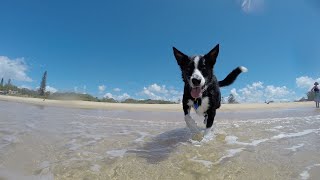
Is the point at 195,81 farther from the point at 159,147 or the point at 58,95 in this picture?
the point at 58,95

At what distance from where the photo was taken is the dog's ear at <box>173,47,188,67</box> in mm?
6562

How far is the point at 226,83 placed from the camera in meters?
9.34

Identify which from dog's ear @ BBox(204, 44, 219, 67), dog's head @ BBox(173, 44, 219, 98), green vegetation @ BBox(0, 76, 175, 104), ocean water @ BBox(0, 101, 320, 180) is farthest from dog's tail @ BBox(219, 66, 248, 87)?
green vegetation @ BBox(0, 76, 175, 104)

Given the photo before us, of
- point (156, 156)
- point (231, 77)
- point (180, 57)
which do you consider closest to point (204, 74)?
point (180, 57)

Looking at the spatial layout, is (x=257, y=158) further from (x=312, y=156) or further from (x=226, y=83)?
(x=226, y=83)

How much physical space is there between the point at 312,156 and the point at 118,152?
116 inches

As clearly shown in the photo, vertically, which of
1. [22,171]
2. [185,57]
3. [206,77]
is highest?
[185,57]

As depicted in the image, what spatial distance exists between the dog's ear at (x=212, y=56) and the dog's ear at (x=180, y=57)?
460 mm

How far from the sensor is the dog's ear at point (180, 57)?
6.56 meters

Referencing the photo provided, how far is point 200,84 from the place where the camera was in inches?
233

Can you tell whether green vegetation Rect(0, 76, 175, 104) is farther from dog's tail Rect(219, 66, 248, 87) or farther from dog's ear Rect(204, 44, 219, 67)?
dog's ear Rect(204, 44, 219, 67)

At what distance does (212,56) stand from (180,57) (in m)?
0.70

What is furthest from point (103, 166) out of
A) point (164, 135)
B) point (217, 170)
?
point (164, 135)

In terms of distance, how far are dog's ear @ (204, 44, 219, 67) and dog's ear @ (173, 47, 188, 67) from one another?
0.46 metres
